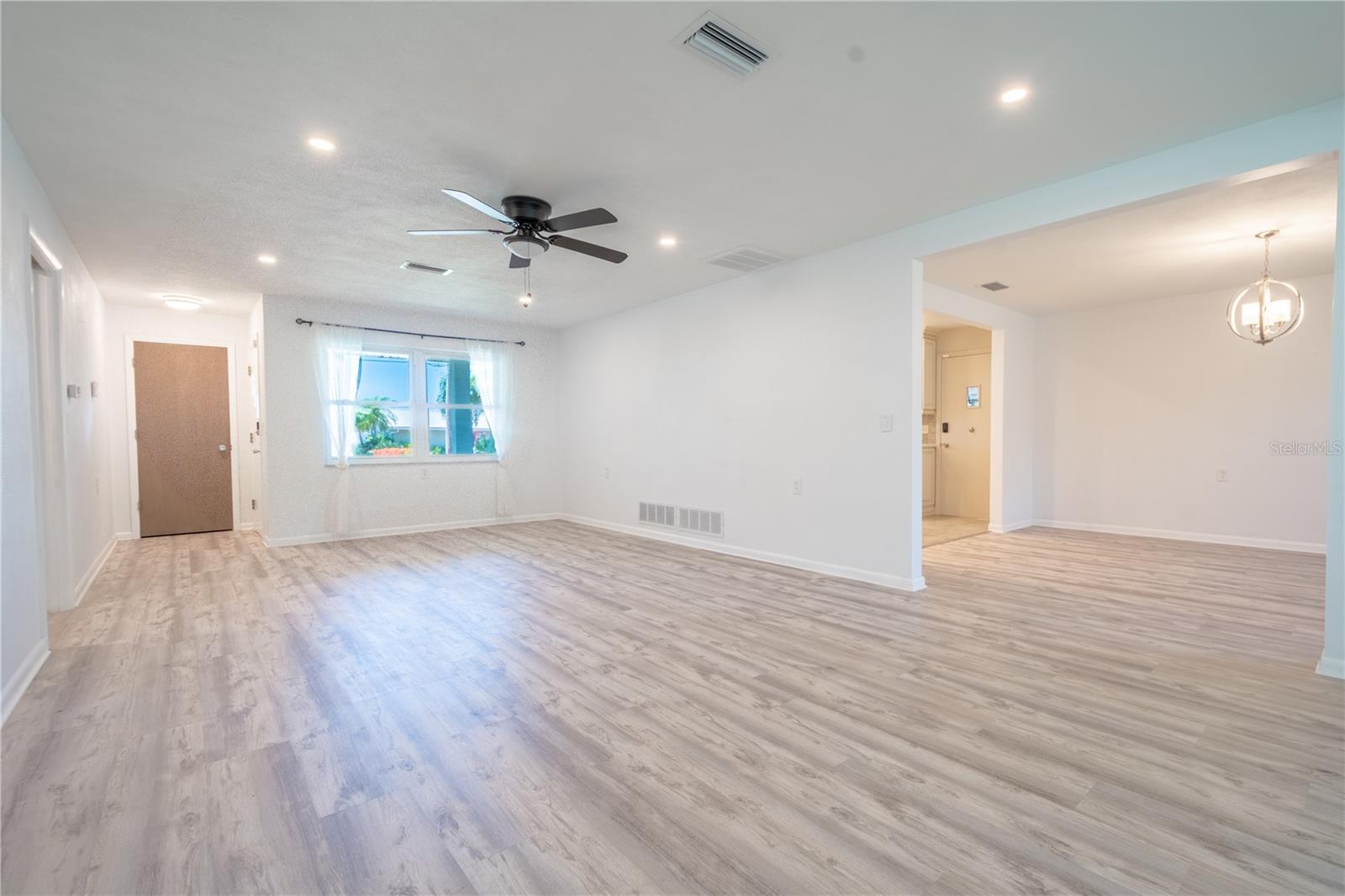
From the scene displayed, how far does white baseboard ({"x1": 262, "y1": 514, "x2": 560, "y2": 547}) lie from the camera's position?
247 inches

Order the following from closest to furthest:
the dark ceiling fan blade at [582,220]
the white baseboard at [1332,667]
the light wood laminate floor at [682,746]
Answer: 1. the light wood laminate floor at [682,746]
2. the white baseboard at [1332,667]
3. the dark ceiling fan blade at [582,220]

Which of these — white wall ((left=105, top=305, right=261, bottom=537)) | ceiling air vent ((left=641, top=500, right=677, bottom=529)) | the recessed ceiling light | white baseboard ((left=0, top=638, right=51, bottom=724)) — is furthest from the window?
white baseboard ((left=0, top=638, right=51, bottom=724))

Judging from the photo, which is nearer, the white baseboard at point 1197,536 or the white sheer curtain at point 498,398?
the white baseboard at point 1197,536

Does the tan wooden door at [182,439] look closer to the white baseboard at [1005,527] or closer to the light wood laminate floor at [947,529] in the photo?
the light wood laminate floor at [947,529]

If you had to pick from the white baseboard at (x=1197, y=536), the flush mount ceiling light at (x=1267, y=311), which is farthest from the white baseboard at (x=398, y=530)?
the flush mount ceiling light at (x=1267, y=311)

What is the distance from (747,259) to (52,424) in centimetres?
527

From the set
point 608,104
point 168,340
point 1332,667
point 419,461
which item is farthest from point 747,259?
point 168,340

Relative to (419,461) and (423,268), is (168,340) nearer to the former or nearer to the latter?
(419,461)

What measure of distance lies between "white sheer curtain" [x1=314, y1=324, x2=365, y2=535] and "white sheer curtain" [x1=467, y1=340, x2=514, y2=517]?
143 cm

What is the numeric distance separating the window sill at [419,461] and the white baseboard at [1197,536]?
7399mm

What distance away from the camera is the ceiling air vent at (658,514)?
6.47 metres

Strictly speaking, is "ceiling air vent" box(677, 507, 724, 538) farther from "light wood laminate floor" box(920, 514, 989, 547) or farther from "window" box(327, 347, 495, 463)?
"window" box(327, 347, 495, 463)

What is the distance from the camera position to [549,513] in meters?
8.38

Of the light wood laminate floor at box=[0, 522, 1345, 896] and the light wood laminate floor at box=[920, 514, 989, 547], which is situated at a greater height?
the light wood laminate floor at box=[0, 522, 1345, 896]
